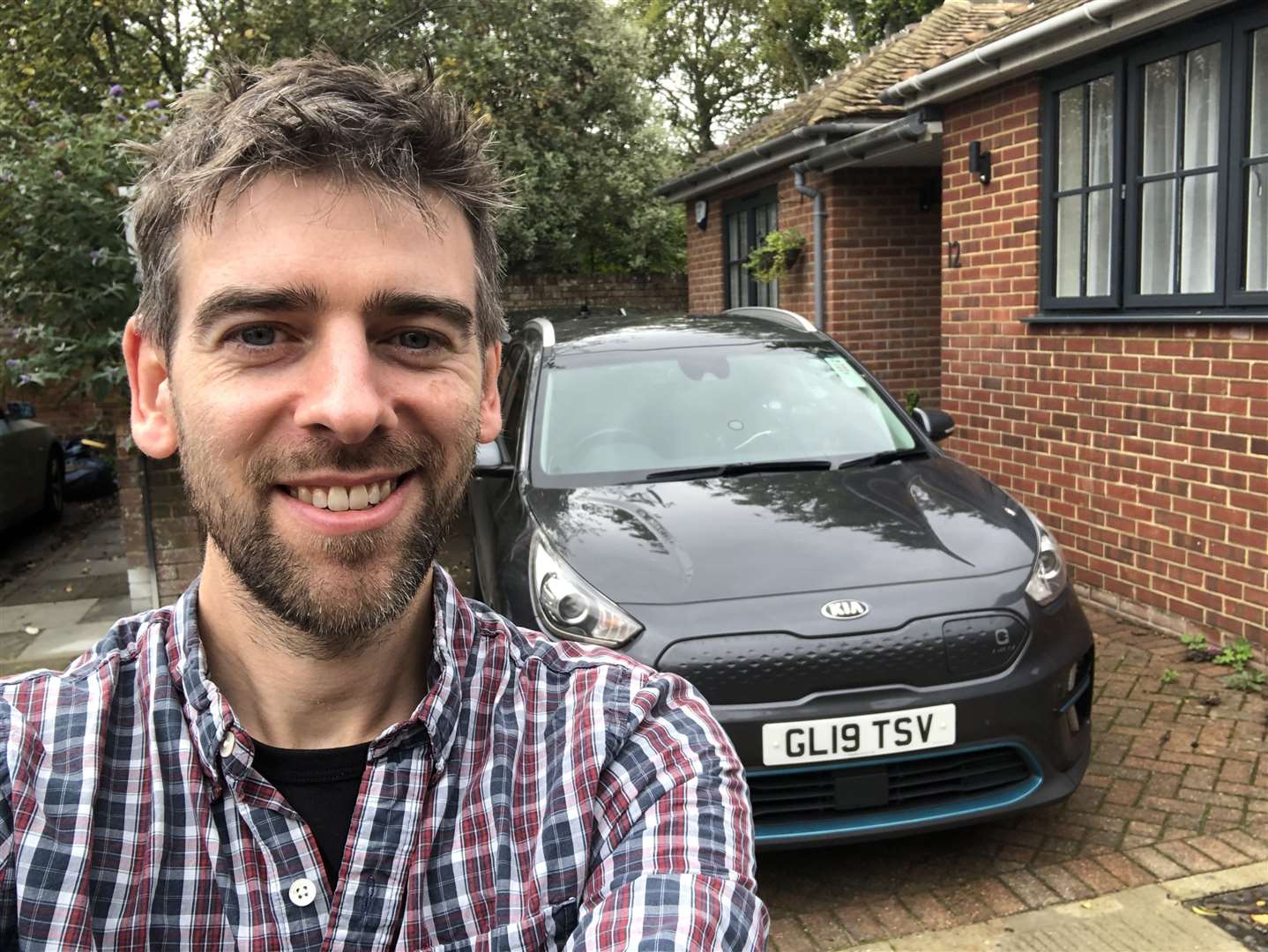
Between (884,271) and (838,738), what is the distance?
24.2ft

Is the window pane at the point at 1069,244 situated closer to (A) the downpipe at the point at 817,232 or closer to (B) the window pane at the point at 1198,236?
(B) the window pane at the point at 1198,236

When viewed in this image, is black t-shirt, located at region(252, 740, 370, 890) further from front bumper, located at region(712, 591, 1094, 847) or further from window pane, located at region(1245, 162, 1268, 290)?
window pane, located at region(1245, 162, 1268, 290)

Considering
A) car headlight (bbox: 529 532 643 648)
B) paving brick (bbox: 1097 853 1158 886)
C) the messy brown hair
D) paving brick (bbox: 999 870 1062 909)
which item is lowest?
paving brick (bbox: 999 870 1062 909)

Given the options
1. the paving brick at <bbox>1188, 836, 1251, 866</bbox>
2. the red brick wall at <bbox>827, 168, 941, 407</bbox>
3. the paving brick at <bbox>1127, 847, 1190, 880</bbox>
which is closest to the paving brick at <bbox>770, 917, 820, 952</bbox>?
the paving brick at <bbox>1127, 847, 1190, 880</bbox>

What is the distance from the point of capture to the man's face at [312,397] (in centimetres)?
124

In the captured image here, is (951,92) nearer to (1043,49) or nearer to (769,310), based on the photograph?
(1043,49)

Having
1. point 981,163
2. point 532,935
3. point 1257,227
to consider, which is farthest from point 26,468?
point 532,935

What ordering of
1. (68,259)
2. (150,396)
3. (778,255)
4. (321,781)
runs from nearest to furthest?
(321,781), (150,396), (68,259), (778,255)

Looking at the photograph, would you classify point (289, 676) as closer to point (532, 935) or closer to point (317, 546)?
point (317, 546)

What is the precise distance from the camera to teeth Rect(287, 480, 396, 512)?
126 centimetres

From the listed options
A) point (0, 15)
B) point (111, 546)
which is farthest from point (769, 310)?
point (0, 15)

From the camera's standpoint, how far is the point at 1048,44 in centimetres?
607

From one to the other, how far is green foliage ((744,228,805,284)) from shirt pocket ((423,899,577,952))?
31.0 ft

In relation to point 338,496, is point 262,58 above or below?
above
